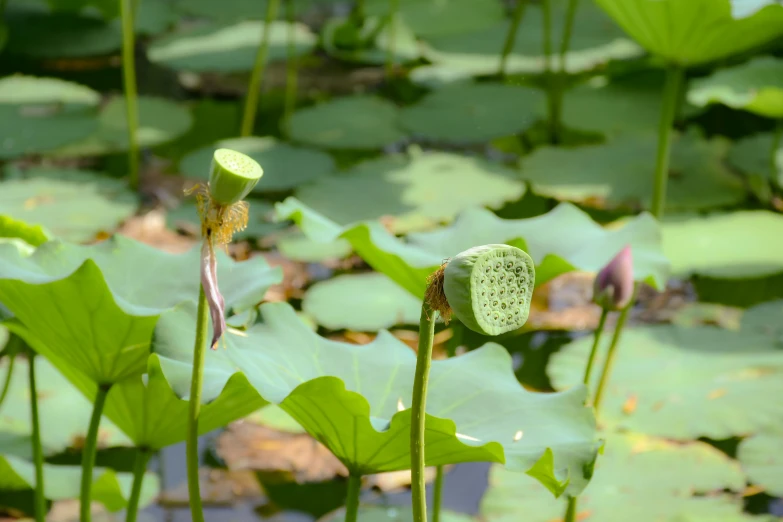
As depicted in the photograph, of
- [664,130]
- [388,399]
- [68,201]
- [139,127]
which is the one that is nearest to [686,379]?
[664,130]

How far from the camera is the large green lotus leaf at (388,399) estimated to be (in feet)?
3.31

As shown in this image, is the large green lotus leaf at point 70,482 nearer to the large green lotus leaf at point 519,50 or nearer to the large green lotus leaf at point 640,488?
the large green lotus leaf at point 640,488

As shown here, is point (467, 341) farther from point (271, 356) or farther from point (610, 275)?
point (271, 356)

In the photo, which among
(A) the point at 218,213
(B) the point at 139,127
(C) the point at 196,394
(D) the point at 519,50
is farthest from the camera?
(D) the point at 519,50

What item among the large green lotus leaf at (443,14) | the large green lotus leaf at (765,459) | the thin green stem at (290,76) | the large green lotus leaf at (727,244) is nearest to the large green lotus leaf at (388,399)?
the large green lotus leaf at (765,459)

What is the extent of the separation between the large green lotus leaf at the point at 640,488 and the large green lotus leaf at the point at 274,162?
1.51m

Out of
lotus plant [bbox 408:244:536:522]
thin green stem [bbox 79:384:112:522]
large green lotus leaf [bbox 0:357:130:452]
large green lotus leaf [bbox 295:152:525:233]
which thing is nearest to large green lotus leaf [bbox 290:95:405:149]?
large green lotus leaf [bbox 295:152:525:233]

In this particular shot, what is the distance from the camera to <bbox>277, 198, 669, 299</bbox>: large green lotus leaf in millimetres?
1481

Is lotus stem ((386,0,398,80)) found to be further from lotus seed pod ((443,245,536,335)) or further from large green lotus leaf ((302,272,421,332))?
lotus seed pod ((443,245,536,335))

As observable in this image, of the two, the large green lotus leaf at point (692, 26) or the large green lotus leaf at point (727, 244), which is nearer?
the large green lotus leaf at point (692, 26)

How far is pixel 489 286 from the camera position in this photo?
708mm

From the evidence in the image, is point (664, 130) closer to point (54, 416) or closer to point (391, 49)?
point (54, 416)

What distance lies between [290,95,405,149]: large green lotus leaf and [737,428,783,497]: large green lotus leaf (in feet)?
6.21

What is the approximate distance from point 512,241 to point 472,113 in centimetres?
225
